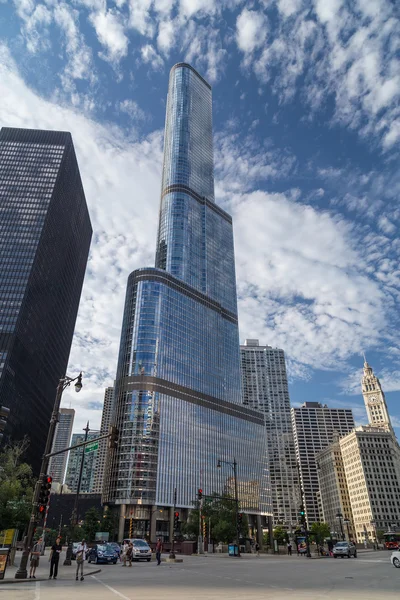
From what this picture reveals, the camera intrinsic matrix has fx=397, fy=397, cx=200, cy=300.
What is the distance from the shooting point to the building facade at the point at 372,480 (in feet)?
547

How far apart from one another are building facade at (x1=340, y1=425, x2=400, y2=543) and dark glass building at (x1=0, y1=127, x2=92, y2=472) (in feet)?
455

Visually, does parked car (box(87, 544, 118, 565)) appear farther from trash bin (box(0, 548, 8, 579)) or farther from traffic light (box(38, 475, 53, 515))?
trash bin (box(0, 548, 8, 579))

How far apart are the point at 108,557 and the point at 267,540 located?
139425 millimetres

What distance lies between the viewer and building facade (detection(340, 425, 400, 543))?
167 m

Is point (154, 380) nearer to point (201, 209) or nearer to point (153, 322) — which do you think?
point (153, 322)

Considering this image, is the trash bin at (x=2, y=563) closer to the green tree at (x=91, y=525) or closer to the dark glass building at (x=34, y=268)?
the green tree at (x=91, y=525)

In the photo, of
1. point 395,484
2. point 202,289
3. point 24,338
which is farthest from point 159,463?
point 395,484

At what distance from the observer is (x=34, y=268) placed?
13500cm

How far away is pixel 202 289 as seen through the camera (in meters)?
172

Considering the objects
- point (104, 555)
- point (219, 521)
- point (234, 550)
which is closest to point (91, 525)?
point (219, 521)

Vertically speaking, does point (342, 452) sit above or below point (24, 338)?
below

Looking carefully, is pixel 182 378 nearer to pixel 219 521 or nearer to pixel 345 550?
pixel 219 521

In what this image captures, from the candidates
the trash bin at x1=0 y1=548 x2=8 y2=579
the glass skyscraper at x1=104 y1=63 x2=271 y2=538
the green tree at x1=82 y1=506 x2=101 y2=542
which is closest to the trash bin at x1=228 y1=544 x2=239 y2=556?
the trash bin at x1=0 y1=548 x2=8 y2=579

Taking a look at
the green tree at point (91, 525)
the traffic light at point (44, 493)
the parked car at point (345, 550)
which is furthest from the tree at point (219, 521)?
the traffic light at point (44, 493)
